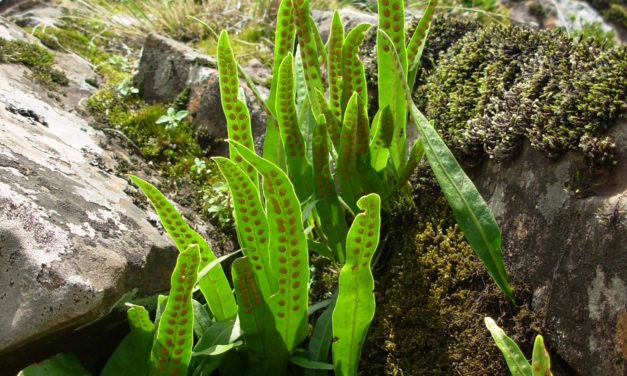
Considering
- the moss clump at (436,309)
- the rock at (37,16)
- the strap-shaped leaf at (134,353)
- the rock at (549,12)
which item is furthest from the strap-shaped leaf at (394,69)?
the rock at (549,12)

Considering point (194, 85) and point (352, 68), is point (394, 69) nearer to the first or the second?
point (352, 68)

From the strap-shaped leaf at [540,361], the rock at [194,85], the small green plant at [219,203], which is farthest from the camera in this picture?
the rock at [194,85]

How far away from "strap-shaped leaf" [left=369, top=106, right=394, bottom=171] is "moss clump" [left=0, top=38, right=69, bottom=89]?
1.80m

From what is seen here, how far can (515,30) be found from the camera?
2.41 metres

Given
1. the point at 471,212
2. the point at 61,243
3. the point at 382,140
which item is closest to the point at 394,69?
the point at 382,140

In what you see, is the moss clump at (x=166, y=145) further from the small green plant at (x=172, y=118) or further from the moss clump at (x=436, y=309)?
the moss clump at (x=436, y=309)

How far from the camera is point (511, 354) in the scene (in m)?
1.48

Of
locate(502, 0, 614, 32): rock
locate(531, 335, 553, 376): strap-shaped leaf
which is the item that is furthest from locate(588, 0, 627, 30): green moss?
locate(531, 335, 553, 376): strap-shaped leaf

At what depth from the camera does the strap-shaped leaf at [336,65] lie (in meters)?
2.18

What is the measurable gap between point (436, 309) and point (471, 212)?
42 centimetres

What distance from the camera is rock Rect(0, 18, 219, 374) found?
1682 millimetres

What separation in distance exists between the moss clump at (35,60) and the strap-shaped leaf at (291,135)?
1.54m

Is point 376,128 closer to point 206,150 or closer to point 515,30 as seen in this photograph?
point 515,30

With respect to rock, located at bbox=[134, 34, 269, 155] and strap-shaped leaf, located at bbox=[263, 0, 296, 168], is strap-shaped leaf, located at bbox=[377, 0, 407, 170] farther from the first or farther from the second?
rock, located at bbox=[134, 34, 269, 155]
